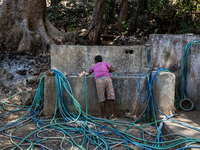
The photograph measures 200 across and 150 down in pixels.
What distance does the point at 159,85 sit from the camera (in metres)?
4.43

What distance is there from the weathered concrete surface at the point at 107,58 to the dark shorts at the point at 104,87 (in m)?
1.07

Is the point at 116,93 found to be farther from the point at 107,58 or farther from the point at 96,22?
the point at 96,22

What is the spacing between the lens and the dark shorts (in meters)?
4.71

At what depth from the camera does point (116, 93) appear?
5059 mm

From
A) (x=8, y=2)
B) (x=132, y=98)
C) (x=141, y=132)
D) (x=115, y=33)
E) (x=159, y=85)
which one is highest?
(x=8, y=2)

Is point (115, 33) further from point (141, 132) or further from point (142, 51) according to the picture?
point (141, 132)

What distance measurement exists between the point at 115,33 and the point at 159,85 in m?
7.36

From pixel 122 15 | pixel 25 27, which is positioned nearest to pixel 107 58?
pixel 25 27

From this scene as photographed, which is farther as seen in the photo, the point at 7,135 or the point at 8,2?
the point at 8,2

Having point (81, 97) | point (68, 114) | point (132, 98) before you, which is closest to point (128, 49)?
point (132, 98)

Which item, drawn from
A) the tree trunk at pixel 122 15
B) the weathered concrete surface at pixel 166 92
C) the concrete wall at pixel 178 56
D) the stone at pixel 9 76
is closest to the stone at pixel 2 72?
the stone at pixel 9 76

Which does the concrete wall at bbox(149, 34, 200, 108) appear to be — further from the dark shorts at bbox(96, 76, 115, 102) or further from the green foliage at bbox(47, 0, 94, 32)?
the green foliage at bbox(47, 0, 94, 32)

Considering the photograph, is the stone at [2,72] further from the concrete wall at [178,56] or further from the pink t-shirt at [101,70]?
the concrete wall at [178,56]

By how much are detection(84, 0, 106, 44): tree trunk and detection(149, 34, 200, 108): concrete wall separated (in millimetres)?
2729
